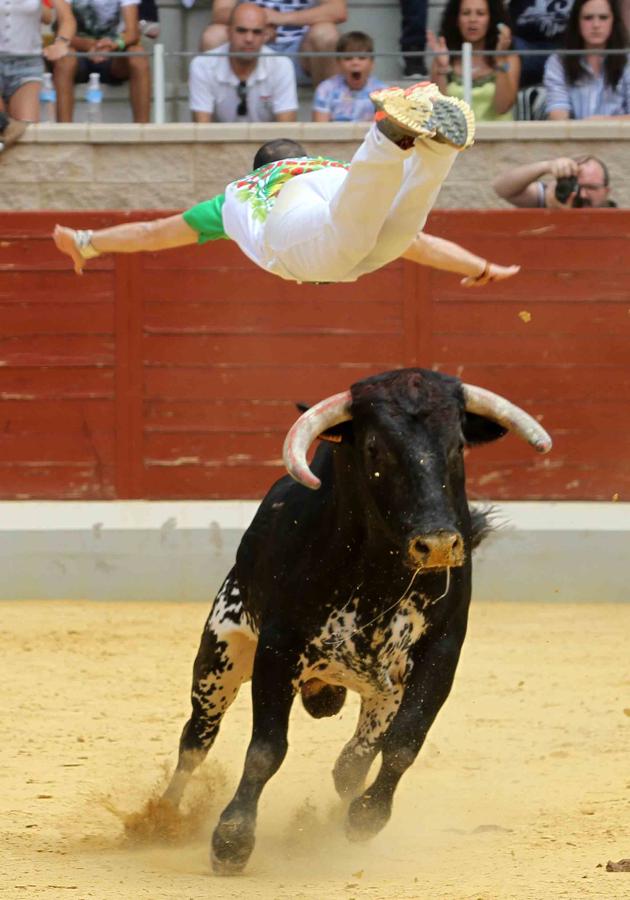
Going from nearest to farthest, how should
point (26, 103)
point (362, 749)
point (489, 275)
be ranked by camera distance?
1. point (362, 749)
2. point (489, 275)
3. point (26, 103)

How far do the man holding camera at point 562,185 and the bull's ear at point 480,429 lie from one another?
4.44 m

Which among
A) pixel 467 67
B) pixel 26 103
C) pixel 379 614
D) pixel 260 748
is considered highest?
pixel 467 67

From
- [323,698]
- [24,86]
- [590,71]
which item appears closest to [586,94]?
[590,71]

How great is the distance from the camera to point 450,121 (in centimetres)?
391

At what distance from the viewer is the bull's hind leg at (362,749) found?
14.6 ft

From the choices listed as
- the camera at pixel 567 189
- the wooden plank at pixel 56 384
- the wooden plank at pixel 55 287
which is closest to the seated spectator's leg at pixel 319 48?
the camera at pixel 567 189

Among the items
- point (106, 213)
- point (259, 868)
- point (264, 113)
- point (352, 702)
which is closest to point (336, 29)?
point (264, 113)

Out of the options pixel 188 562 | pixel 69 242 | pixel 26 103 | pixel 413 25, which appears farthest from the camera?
pixel 413 25

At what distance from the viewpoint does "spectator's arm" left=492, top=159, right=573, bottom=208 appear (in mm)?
8516

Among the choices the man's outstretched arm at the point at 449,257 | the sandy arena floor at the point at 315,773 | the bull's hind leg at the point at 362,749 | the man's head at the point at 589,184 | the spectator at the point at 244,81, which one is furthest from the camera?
the spectator at the point at 244,81

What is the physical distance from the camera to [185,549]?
812 centimetres

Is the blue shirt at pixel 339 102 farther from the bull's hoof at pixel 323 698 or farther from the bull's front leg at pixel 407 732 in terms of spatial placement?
the bull's front leg at pixel 407 732

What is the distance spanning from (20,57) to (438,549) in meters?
5.65

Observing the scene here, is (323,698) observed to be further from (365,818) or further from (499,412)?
(499,412)
